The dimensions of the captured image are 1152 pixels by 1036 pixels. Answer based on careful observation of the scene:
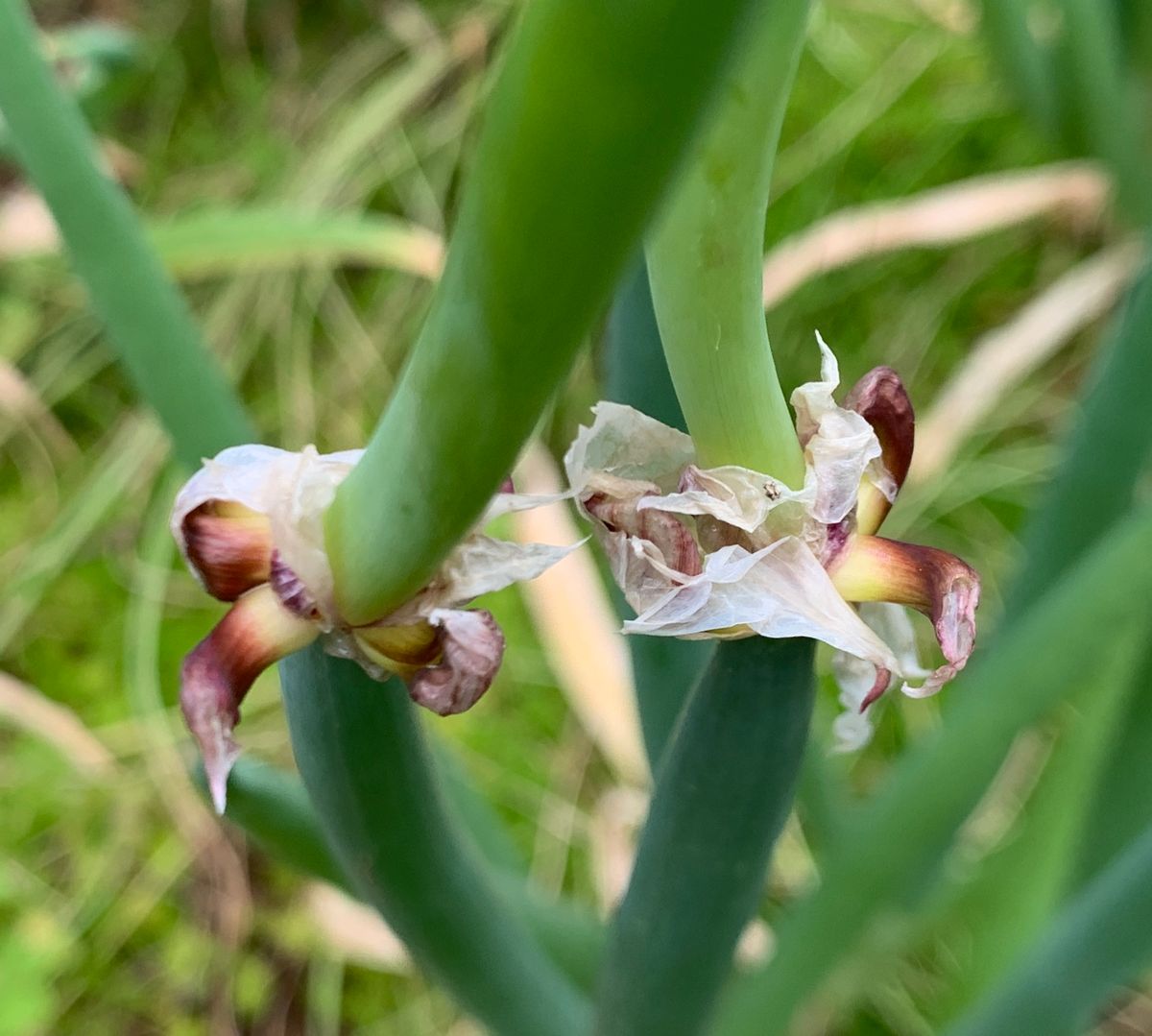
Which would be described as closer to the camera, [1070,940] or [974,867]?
[1070,940]

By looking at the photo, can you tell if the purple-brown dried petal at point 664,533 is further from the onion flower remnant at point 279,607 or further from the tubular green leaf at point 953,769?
the tubular green leaf at point 953,769

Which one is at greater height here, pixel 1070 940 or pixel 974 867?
pixel 1070 940

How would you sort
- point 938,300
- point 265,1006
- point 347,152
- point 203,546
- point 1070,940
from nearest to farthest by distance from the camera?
point 203,546 → point 1070,940 → point 265,1006 → point 938,300 → point 347,152

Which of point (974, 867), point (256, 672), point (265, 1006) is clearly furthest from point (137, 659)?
point (256, 672)

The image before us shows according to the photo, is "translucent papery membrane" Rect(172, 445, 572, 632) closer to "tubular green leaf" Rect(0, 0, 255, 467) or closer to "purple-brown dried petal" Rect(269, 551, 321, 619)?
"purple-brown dried petal" Rect(269, 551, 321, 619)

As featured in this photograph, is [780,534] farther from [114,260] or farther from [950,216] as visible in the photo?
[950,216]

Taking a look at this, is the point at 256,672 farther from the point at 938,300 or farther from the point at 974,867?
the point at 938,300

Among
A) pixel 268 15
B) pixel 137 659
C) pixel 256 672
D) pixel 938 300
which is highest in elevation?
pixel 256 672

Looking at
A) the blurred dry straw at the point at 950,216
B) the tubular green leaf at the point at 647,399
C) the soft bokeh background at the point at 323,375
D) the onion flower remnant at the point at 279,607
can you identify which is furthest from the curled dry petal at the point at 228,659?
the blurred dry straw at the point at 950,216

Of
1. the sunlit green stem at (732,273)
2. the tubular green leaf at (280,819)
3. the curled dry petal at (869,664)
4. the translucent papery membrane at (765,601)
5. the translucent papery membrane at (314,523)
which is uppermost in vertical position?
the sunlit green stem at (732,273)
